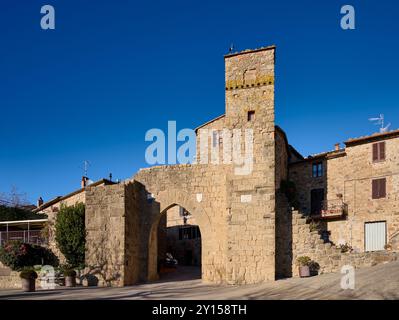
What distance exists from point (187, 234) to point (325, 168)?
11427 millimetres

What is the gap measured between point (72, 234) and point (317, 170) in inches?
585

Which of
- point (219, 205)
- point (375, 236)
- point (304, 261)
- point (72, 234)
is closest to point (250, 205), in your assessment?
point (219, 205)

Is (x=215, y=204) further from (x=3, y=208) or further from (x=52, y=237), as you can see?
(x=3, y=208)

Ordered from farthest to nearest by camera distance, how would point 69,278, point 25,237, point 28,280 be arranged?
point 25,237 → point 69,278 → point 28,280

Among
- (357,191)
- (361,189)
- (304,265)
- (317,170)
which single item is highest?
(317,170)

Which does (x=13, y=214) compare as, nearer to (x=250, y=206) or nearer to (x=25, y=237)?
(x=25, y=237)

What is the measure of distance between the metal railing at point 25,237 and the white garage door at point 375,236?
58.2ft

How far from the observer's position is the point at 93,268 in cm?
2064

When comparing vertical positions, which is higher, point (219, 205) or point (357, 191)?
point (357, 191)

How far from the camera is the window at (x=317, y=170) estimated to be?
26.9 m

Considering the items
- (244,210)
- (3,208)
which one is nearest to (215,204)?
(244,210)

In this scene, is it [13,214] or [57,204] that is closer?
[13,214]

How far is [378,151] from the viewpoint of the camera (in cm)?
2467

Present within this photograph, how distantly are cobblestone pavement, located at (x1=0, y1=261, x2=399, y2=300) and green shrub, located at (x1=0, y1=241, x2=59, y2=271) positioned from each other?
237 inches
